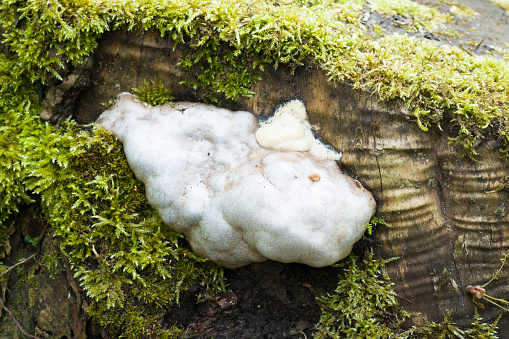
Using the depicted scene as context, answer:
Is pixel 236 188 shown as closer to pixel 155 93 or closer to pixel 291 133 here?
pixel 291 133

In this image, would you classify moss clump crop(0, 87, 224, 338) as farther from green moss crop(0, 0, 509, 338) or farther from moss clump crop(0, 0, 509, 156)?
moss clump crop(0, 0, 509, 156)

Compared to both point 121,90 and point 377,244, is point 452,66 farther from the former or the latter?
point 121,90

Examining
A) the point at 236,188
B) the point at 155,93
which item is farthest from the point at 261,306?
the point at 155,93

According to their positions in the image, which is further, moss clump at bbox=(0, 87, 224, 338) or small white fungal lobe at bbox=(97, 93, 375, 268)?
moss clump at bbox=(0, 87, 224, 338)

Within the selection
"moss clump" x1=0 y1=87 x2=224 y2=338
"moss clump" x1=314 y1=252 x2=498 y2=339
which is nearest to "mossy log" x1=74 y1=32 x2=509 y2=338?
"moss clump" x1=314 y1=252 x2=498 y2=339

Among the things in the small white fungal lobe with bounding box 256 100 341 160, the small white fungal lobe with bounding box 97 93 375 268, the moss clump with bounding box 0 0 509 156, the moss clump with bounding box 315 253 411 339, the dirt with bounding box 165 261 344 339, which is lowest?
the dirt with bounding box 165 261 344 339

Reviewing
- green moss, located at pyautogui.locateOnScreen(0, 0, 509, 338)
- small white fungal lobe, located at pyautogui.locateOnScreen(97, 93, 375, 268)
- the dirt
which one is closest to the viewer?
small white fungal lobe, located at pyautogui.locateOnScreen(97, 93, 375, 268)

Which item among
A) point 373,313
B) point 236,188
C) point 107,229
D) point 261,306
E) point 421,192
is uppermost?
point 421,192
